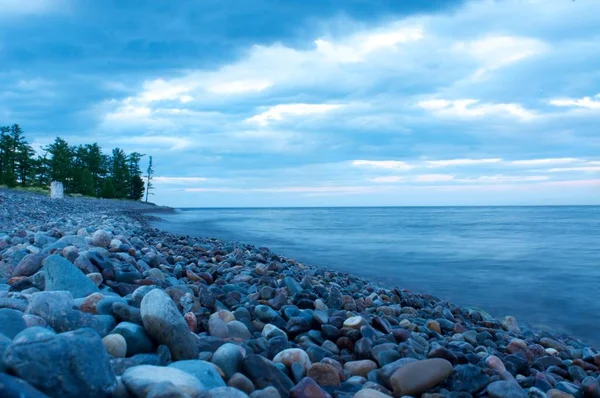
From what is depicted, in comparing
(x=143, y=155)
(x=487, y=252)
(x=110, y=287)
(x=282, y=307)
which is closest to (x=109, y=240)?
(x=110, y=287)

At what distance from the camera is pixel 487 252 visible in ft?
47.5

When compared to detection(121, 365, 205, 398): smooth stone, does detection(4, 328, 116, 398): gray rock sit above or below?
above

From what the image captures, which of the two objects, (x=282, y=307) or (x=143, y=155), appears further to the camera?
(x=143, y=155)

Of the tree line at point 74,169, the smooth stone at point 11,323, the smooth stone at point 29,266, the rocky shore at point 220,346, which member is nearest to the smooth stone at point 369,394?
the rocky shore at point 220,346

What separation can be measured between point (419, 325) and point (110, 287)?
101 inches

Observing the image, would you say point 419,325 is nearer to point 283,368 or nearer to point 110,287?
point 283,368

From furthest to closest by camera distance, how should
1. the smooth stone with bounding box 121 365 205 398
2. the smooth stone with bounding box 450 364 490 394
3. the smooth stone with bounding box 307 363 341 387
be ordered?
1. the smooth stone with bounding box 450 364 490 394
2. the smooth stone with bounding box 307 363 341 387
3. the smooth stone with bounding box 121 365 205 398

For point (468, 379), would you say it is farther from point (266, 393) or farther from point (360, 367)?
point (266, 393)

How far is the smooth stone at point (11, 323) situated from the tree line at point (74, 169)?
35680mm

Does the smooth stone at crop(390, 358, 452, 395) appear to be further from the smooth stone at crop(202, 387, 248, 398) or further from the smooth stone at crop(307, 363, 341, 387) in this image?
the smooth stone at crop(202, 387, 248, 398)

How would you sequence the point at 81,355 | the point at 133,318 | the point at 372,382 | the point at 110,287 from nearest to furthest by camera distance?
the point at 81,355, the point at 133,318, the point at 372,382, the point at 110,287

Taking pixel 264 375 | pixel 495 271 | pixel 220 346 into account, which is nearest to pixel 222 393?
pixel 264 375

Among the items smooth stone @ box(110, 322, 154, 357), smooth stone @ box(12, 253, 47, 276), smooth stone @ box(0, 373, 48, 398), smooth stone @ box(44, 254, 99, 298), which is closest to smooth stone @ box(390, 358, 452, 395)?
smooth stone @ box(110, 322, 154, 357)

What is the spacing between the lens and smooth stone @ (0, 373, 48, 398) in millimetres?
1293
